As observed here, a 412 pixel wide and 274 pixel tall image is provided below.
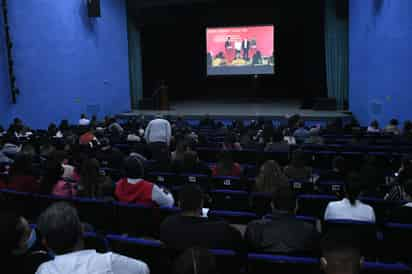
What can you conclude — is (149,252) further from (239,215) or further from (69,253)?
(239,215)

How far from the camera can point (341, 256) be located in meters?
1.93

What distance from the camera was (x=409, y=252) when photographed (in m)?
3.43

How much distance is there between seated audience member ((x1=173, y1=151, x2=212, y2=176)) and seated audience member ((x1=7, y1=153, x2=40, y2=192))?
75.1 inches

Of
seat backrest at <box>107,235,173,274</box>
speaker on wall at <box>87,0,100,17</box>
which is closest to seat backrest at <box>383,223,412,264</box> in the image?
seat backrest at <box>107,235,173,274</box>

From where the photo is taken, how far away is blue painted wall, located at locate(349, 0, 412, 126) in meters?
9.80

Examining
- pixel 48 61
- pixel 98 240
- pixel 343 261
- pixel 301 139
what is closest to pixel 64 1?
pixel 48 61

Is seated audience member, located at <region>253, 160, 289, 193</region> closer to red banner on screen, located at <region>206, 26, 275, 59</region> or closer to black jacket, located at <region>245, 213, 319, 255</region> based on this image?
black jacket, located at <region>245, 213, 319, 255</region>

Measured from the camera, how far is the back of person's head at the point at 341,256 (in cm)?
193

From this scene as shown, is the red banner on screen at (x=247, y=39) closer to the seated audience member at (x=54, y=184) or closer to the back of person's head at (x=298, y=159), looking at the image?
the back of person's head at (x=298, y=159)

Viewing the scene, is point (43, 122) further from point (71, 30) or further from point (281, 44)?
point (281, 44)

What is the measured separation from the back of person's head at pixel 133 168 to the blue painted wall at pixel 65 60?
324 inches

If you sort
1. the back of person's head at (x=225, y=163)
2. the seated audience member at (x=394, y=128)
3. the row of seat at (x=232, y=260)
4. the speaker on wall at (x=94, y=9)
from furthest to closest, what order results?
1. the speaker on wall at (x=94, y=9)
2. the seated audience member at (x=394, y=128)
3. the back of person's head at (x=225, y=163)
4. the row of seat at (x=232, y=260)

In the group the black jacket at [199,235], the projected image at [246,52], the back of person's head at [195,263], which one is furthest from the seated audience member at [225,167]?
the projected image at [246,52]

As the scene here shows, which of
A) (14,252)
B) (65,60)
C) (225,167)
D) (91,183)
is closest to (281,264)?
(14,252)
